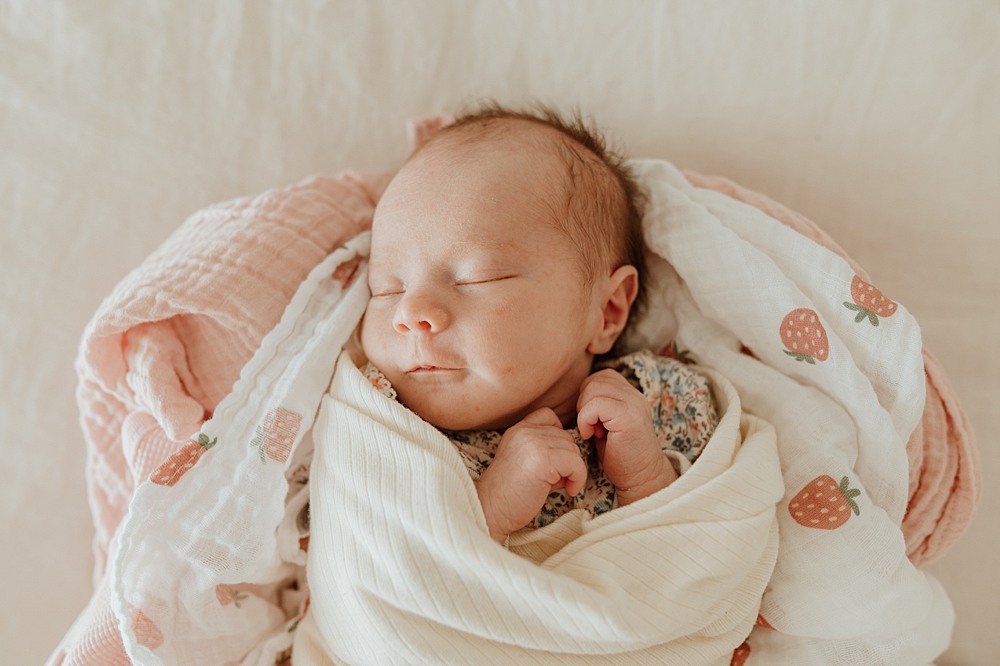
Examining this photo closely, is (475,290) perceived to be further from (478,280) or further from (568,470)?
(568,470)

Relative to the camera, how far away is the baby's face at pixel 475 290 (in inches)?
40.6

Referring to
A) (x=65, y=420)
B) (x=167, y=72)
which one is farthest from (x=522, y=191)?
(x=65, y=420)

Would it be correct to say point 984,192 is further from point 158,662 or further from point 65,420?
point 65,420

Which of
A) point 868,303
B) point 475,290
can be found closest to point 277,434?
point 475,290

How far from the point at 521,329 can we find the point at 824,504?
490mm

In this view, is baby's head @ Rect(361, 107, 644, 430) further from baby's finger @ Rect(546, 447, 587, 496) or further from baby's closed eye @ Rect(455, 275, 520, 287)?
baby's finger @ Rect(546, 447, 587, 496)

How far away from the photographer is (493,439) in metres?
1.16

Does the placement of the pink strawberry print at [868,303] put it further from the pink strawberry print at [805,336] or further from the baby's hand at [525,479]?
the baby's hand at [525,479]

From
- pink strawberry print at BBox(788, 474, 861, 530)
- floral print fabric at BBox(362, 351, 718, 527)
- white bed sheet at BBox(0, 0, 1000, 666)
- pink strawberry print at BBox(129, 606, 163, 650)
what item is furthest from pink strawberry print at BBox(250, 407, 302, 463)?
pink strawberry print at BBox(788, 474, 861, 530)

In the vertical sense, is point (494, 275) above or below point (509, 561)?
above

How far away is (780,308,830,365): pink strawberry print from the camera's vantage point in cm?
112

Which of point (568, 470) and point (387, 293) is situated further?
point (387, 293)

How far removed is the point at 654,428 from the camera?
1134mm

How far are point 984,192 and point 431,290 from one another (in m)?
0.96
